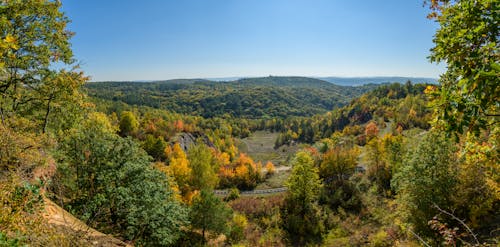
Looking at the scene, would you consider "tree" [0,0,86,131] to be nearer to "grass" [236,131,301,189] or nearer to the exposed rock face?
the exposed rock face

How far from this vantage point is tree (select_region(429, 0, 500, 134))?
3.65 meters

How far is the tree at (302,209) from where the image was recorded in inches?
1305

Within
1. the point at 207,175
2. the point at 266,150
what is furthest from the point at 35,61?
the point at 266,150

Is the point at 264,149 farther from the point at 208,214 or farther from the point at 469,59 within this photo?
the point at 469,59

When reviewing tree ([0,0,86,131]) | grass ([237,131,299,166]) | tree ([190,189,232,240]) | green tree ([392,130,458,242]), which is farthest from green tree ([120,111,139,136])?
green tree ([392,130,458,242])

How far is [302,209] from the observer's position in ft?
120

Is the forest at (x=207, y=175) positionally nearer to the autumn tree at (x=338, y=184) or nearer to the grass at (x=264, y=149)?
the autumn tree at (x=338, y=184)

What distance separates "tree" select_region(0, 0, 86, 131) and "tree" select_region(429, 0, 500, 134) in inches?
594

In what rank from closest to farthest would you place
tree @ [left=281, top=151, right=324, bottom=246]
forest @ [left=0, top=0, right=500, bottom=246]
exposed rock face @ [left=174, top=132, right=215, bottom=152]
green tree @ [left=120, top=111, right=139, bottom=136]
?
forest @ [left=0, top=0, right=500, bottom=246] → tree @ [left=281, top=151, right=324, bottom=246] → green tree @ [left=120, top=111, right=139, bottom=136] → exposed rock face @ [left=174, top=132, right=215, bottom=152]

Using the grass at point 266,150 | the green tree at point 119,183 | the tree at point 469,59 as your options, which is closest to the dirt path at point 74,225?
the green tree at point 119,183

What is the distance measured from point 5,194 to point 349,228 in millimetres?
35140

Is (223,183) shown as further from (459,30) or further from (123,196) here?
(459,30)

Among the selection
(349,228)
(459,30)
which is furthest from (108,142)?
(349,228)

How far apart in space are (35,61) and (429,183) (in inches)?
1081
